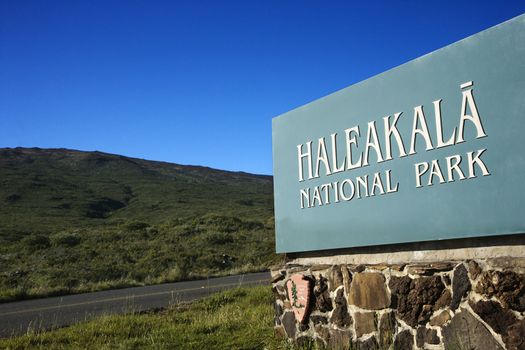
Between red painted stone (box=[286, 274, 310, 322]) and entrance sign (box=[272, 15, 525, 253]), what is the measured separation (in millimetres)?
348

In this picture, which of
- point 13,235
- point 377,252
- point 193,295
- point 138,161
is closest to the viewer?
point 377,252

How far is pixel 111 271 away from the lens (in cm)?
1683

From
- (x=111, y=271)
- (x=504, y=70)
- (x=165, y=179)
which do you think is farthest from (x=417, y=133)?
(x=165, y=179)

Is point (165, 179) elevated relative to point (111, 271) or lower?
elevated

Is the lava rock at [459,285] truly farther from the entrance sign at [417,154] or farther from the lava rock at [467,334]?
the entrance sign at [417,154]

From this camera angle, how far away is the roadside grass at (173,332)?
234 inches

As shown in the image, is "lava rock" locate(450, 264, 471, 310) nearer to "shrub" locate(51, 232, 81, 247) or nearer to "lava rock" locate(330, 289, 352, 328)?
"lava rock" locate(330, 289, 352, 328)


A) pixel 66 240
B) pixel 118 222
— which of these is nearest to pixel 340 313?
pixel 66 240

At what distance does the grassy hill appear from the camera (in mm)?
16812

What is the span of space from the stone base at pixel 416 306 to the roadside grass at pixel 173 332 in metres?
0.78

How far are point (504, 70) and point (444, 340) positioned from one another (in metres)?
2.07

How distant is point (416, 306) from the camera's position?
414 centimetres

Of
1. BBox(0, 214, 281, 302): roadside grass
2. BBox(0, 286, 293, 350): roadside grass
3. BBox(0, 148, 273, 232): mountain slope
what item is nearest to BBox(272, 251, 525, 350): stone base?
BBox(0, 286, 293, 350): roadside grass

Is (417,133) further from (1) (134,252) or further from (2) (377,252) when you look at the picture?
(1) (134,252)
